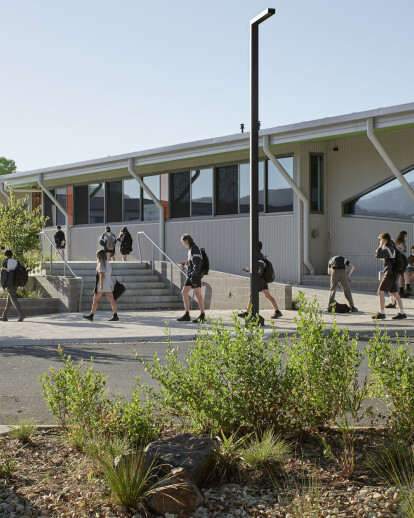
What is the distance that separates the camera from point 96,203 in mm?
30875

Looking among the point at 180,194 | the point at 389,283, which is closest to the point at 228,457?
the point at 389,283

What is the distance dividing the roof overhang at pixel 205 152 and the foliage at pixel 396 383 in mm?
14449

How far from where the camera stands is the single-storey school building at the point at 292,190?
21000mm

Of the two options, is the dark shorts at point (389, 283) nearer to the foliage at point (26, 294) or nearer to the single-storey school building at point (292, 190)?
the single-storey school building at point (292, 190)

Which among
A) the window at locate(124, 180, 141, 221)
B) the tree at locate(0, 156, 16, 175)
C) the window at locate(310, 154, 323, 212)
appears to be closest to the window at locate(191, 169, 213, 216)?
the window at locate(124, 180, 141, 221)

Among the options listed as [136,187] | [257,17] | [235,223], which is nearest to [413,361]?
[257,17]

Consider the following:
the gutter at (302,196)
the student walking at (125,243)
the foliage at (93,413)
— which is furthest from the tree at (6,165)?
the foliage at (93,413)

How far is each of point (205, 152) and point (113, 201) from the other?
7240 mm

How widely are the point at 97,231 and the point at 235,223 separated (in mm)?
8029

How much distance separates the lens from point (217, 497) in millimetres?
4000

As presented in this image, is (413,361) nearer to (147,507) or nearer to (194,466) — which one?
(194,466)

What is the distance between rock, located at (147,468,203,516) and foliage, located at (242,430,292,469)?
50cm

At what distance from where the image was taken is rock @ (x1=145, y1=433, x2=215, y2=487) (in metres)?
4.11

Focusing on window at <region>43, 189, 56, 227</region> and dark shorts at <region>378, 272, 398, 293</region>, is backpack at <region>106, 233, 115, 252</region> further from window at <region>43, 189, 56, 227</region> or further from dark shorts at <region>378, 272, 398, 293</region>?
dark shorts at <region>378, 272, 398, 293</region>
